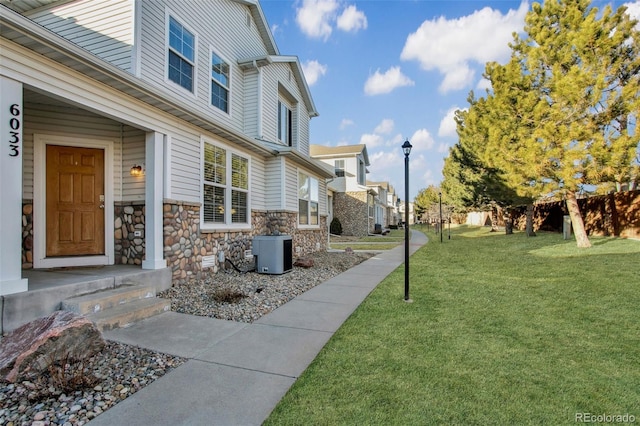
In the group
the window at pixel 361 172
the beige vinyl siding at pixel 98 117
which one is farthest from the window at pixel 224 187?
the window at pixel 361 172

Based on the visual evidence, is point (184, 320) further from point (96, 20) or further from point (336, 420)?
point (96, 20)

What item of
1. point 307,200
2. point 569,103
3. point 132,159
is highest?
point 569,103

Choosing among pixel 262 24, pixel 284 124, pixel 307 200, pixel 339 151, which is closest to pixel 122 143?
pixel 307 200

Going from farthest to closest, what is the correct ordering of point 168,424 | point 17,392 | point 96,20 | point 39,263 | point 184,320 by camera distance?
point 96,20 < point 39,263 < point 184,320 < point 17,392 < point 168,424

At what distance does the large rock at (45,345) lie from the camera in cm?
276

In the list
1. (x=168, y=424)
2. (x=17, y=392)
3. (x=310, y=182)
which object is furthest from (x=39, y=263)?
(x=310, y=182)

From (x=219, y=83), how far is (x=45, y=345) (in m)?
7.70

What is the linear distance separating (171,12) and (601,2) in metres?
13.5

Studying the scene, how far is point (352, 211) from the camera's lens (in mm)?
23500

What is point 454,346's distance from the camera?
3.50 m

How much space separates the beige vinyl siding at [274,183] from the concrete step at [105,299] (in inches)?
194

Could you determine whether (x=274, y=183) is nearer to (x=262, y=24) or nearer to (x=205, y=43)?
(x=205, y=43)

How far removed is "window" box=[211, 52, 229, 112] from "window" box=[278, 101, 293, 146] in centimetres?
267

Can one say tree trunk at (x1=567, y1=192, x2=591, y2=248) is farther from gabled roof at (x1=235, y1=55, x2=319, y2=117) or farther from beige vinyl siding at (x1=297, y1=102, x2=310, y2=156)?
gabled roof at (x1=235, y1=55, x2=319, y2=117)
